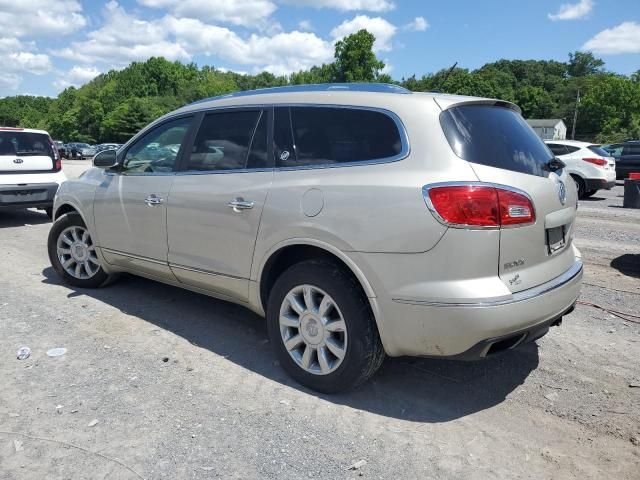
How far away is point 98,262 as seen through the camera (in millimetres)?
5238

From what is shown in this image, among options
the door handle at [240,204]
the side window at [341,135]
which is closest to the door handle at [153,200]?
the door handle at [240,204]

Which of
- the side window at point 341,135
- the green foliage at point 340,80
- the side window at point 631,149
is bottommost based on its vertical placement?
the side window at point 631,149

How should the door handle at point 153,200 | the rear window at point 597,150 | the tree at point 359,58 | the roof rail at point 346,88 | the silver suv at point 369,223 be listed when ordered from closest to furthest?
the silver suv at point 369,223
the roof rail at point 346,88
the door handle at point 153,200
the rear window at point 597,150
the tree at point 359,58

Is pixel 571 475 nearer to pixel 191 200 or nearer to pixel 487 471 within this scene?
pixel 487 471

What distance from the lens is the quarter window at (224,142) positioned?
150 inches

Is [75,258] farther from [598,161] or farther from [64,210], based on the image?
[598,161]

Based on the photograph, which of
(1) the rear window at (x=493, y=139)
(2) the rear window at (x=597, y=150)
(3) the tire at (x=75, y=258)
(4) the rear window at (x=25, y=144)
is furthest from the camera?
(2) the rear window at (x=597, y=150)

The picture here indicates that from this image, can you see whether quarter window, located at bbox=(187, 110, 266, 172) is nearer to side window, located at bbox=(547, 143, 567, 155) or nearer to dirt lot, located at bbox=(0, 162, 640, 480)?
dirt lot, located at bbox=(0, 162, 640, 480)

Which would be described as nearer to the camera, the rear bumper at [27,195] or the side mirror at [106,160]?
the side mirror at [106,160]

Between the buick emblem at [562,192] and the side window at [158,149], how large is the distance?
2.81 meters

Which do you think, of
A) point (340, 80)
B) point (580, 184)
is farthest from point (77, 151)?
point (580, 184)

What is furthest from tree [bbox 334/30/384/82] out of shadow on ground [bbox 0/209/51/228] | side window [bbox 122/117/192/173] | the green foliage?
side window [bbox 122/117/192/173]

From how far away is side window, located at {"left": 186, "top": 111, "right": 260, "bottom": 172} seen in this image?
383 cm

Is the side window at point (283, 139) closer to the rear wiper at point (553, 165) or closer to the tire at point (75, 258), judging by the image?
the rear wiper at point (553, 165)
